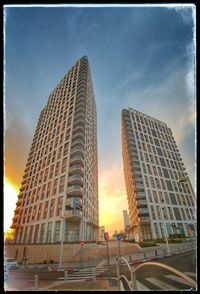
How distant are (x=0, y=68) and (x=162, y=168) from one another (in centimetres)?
4060

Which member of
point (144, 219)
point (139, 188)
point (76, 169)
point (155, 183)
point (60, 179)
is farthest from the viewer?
point (155, 183)

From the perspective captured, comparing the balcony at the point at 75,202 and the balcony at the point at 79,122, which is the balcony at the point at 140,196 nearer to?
the balcony at the point at 75,202

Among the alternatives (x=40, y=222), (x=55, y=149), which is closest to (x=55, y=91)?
(x=55, y=149)

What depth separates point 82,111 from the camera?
31.4m

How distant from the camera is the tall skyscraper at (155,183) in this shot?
32469 mm

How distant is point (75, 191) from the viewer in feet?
77.8

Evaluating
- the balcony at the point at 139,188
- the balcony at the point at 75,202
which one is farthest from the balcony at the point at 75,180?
the balcony at the point at 139,188

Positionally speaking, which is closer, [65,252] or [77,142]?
[65,252]

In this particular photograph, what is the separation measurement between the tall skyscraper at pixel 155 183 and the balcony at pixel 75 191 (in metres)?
13.2

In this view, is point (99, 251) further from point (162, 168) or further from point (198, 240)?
point (162, 168)

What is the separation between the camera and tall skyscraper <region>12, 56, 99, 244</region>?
74.6 feet

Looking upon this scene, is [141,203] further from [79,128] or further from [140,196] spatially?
[79,128]

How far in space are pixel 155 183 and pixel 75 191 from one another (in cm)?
1976

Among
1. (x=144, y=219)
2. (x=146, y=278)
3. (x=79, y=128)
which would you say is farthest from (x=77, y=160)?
(x=146, y=278)
